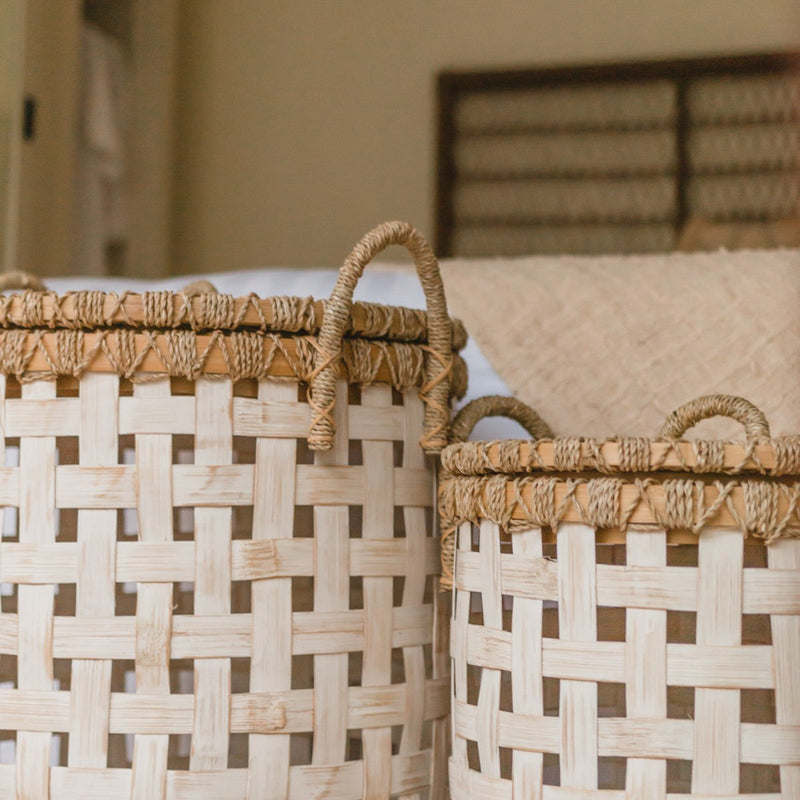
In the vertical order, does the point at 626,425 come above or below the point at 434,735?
above

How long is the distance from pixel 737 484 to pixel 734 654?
97 millimetres

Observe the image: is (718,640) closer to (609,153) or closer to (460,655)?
(460,655)

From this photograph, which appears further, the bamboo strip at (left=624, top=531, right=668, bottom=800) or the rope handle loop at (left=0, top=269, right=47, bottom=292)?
the rope handle loop at (left=0, top=269, right=47, bottom=292)

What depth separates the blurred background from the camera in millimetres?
3686

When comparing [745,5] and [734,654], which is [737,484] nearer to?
[734,654]

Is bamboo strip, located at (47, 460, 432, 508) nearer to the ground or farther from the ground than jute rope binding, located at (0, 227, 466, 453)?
nearer to the ground

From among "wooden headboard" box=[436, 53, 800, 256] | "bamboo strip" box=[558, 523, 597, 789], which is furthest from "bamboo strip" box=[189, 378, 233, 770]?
"wooden headboard" box=[436, 53, 800, 256]

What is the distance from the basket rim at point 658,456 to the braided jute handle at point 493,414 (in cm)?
16

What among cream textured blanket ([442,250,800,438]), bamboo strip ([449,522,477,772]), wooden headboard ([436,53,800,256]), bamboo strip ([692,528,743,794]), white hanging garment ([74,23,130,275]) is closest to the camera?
bamboo strip ([692,528,743,794])

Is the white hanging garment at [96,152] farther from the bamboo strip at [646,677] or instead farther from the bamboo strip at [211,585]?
the bamboo strip at [646,677]

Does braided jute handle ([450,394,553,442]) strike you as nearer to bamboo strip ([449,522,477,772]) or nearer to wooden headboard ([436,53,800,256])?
bamboo strip ([449,522,477,772])

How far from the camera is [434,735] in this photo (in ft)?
2.70

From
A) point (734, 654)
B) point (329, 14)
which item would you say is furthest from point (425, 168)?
point (734, 654)

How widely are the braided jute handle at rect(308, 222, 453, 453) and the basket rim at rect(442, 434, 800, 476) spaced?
0.13m
